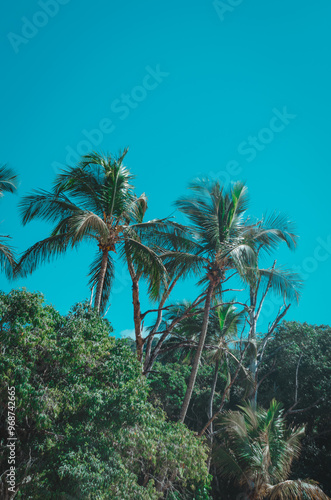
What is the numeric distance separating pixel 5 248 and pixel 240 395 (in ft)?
46.9

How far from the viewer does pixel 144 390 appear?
9180mm

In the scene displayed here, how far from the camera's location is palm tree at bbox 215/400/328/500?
484 inches

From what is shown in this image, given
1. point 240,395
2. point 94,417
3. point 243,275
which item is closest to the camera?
point 94,417

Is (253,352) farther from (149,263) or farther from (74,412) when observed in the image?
(74,412)

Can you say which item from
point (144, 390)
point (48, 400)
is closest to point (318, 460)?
point (144, 390)

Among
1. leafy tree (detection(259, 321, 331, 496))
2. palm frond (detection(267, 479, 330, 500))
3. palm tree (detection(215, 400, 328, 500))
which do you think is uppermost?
leafy tree (detection(259, 321, 331, 496))

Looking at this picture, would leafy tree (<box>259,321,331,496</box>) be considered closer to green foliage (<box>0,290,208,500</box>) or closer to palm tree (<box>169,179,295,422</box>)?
palm tree (<box>169,179,295,422</box>)

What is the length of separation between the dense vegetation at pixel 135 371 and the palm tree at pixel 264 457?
3 cm

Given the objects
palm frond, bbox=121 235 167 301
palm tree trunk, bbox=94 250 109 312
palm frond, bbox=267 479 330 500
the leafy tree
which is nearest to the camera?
palm frond, bbox=121 235 167 301

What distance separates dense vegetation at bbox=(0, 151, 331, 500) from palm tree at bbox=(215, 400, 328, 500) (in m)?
0.03

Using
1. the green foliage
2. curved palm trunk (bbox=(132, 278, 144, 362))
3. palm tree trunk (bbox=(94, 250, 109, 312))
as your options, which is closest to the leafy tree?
curved palm trunk (bbox=(132, 278, 144, 362))

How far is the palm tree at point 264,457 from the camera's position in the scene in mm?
12297

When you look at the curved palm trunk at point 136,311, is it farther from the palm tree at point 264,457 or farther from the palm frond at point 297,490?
the palm frond at point 297,490

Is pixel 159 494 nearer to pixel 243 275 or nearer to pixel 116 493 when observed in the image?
pixel 116 493
